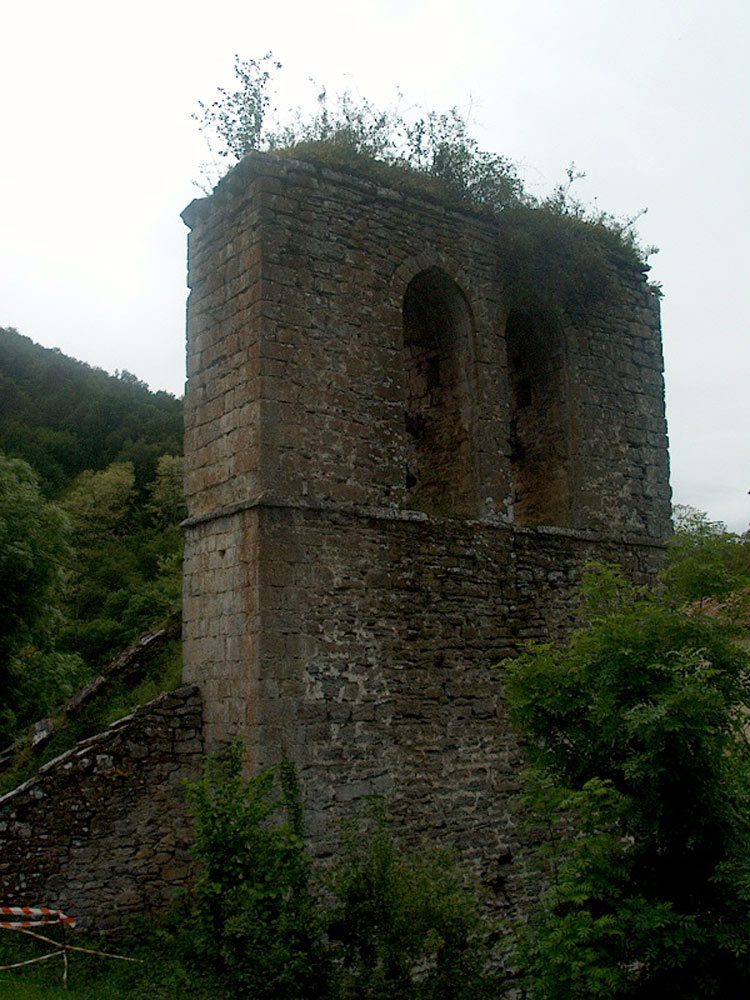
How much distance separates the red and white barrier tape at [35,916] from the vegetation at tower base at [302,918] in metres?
0.98

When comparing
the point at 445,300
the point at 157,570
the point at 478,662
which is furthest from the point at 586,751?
the point at 157,570

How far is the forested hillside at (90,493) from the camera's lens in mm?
16344

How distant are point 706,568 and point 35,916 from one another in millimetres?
5505

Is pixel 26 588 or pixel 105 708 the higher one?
pixel 26 588

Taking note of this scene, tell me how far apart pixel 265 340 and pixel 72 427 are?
131ft

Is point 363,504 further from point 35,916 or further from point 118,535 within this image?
point 118,535

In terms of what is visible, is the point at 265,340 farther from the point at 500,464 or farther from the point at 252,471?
the point at 500,464

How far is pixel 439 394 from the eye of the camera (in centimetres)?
970

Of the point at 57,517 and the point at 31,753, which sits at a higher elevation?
the point at 57,517

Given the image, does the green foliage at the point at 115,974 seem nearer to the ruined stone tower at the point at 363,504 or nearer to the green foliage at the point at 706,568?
the ruined stone tower at the point at 363,504

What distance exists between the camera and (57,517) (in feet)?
51.8

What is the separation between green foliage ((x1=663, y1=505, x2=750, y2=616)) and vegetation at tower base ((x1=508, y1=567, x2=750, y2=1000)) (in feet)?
1.20

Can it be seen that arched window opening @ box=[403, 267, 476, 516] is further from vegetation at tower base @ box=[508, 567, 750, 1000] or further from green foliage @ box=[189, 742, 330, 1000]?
A: green foliage @ box=[189, 742, 330, 1000]

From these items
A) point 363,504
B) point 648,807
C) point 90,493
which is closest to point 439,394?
point 363,504
